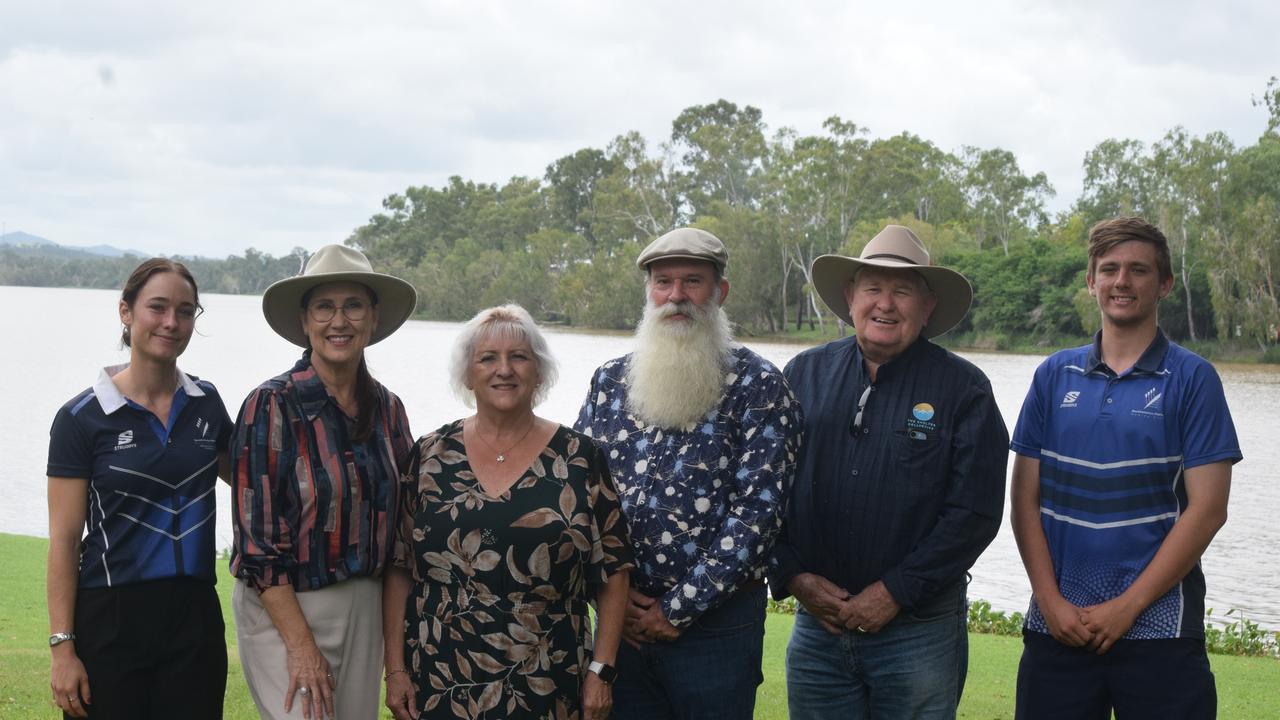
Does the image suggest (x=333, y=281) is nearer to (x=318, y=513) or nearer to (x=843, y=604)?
(x=318, y=513)

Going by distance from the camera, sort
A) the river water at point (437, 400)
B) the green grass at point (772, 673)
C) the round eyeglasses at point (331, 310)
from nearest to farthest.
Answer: the round eyeglasses at point (331, 310) → the green grass at point (772, 673) → the river water at point (437, 400)

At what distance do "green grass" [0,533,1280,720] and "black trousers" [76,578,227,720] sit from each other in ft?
6.88

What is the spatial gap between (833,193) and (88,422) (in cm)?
6010

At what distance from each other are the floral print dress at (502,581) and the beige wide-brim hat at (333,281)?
65 centimetres

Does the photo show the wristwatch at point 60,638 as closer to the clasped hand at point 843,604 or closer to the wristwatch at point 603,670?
the wristwatch at point 603,670

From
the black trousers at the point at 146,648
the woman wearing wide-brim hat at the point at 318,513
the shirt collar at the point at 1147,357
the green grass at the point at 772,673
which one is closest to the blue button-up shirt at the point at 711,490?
the woman wearing wide-brim hat at the point at 318,513

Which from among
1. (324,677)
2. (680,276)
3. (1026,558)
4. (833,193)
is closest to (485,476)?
(324,677)

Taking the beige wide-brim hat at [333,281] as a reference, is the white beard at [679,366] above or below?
below

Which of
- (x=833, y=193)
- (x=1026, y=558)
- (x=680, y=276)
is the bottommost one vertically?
(x=1026, y=558)

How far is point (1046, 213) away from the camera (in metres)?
79.5

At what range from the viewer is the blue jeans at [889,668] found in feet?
12.3

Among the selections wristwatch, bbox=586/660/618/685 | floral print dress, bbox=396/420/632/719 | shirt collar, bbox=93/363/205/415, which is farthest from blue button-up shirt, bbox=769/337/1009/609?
shirt collar, bbox=93/363/205/415

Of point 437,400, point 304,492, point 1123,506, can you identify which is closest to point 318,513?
point 304,492

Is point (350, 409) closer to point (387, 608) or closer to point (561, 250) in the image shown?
point (387, 608)
